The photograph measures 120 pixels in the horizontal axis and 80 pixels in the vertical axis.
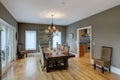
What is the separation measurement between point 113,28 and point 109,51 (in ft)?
3.27

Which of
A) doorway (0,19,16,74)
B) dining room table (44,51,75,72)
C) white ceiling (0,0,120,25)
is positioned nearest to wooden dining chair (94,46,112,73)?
dining room table (44,51,75,72)

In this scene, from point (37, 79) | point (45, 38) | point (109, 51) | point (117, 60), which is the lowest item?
point (37, 79)

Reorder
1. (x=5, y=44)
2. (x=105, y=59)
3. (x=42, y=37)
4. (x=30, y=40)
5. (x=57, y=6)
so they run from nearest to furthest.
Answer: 1. (x=57, y=6)
2. (x=105, y=59)
3. (x=5, y=44)
4. (x=30, y=40)
5. (x=42, y=37)

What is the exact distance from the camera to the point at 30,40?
8320mm

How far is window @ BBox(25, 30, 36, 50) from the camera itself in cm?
820

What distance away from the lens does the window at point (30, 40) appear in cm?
820

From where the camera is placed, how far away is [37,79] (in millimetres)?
3338

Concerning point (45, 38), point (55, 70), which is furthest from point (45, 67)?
point (45, 38)

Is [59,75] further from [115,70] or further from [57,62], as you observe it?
[115,70]

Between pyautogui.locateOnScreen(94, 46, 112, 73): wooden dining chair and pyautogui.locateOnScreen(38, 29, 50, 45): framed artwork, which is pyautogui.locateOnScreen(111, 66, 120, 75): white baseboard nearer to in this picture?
pyautogui.locateOnScreen(94, 46, 112, 73): wooden dining chair

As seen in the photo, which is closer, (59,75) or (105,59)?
(59,75)

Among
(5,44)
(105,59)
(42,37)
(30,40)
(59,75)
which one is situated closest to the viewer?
(59,75)

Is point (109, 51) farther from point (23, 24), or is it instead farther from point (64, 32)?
point (23, 24)

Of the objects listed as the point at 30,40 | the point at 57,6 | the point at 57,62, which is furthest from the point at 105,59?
the point at 30,40
